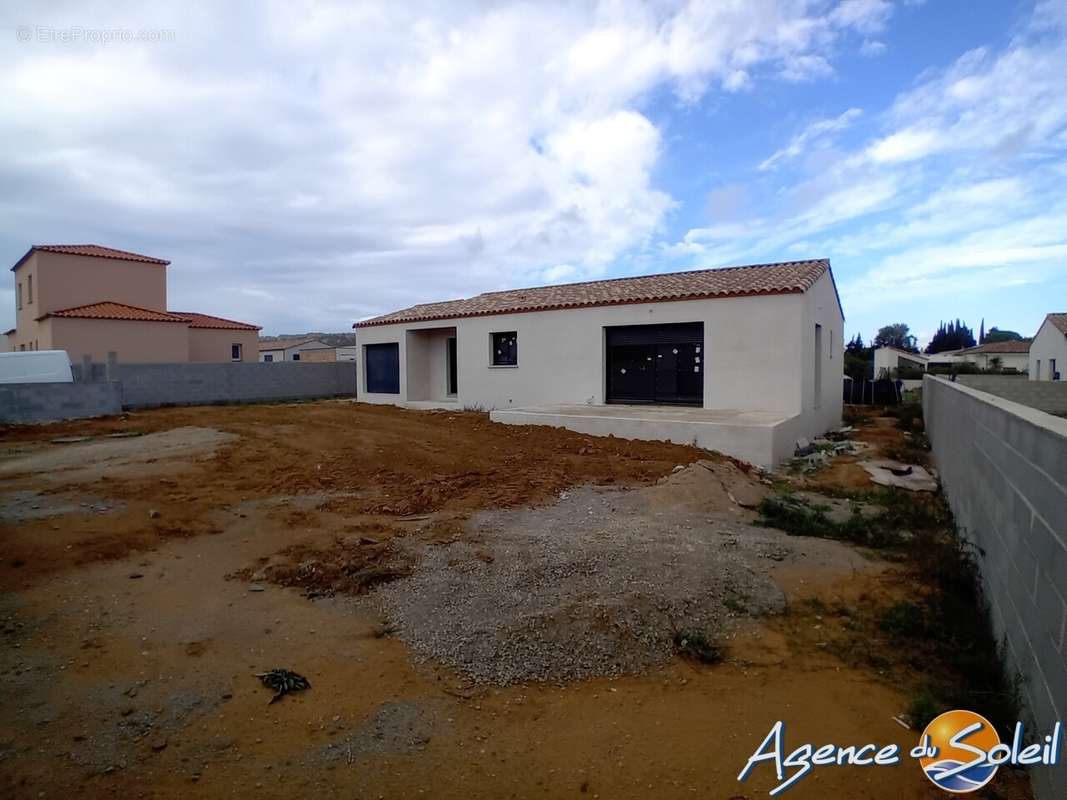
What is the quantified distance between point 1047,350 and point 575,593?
44.1m

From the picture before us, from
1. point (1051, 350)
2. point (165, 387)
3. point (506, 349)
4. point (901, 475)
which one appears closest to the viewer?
point (901, 475)

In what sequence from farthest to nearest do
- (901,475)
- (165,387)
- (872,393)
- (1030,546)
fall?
(872,393)
(165,387)
(901,475)
(1030,546)

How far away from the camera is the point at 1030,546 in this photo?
3.28 metres

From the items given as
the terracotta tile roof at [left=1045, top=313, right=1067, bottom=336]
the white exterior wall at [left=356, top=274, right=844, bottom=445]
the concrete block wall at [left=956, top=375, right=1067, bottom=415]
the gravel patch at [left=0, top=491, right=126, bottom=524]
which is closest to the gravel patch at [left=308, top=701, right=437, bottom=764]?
the gravel patch at [left=0, top=491, right=126, bottom=524]

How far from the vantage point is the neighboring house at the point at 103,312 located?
25.7 metres

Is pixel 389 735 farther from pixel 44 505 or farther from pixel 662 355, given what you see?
pixel 662 355

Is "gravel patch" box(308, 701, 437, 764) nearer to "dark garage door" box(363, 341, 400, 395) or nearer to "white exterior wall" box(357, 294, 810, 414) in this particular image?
"white exterior wall" box(357, 294, 810, 414)

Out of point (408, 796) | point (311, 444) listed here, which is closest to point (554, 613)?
point (408, 796)

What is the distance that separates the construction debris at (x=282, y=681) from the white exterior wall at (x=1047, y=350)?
38.3 meters

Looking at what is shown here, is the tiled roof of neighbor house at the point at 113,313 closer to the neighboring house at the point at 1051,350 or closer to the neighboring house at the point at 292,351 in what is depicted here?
the neighboring house at the point at 292,351

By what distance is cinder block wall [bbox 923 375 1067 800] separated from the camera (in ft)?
8.78

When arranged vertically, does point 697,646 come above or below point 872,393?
below

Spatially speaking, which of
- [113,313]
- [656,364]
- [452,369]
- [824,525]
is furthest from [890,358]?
[113,313]

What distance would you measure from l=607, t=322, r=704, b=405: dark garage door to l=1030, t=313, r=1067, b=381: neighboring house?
26.7 meters
